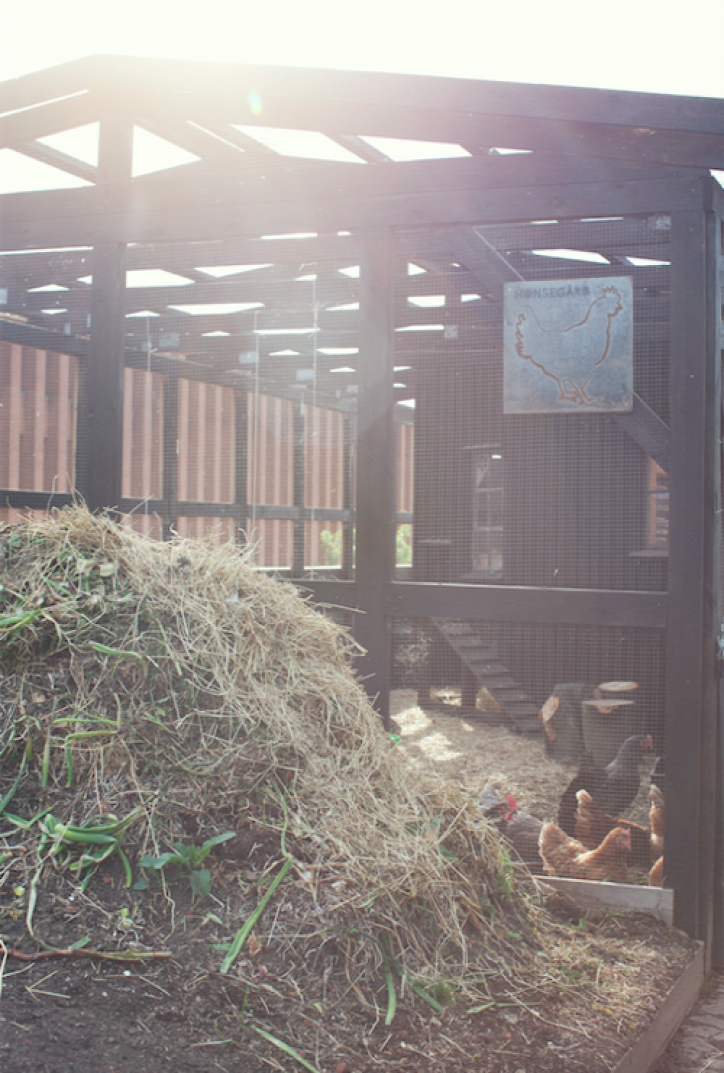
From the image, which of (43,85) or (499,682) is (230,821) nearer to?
(43,85)

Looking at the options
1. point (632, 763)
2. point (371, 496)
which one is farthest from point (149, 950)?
point (632, 763)

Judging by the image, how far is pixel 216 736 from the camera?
104 inches

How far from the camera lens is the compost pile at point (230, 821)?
87.0 inches

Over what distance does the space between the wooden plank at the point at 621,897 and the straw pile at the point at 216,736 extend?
53 cm

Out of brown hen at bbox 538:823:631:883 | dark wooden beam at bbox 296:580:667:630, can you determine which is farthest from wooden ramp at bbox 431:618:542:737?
brown hen at bbox 538:823:631:883

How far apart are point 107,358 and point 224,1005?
299 centimetres

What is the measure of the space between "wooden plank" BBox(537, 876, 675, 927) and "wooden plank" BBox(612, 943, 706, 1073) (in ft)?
0.66

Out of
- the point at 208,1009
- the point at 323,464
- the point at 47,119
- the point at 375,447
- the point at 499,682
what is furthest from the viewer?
the point at 323,464

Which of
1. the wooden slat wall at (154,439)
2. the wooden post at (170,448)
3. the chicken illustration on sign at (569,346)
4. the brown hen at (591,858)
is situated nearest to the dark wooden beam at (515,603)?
the wooden slat wall at (154,439)

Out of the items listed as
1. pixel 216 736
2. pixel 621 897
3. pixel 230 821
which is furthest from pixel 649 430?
pixel 230 821

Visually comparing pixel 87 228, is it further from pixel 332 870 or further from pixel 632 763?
pixel 632 763

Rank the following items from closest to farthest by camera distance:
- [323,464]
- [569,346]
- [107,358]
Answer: [569,346], [107,358], [323,464]

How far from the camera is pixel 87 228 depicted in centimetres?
420

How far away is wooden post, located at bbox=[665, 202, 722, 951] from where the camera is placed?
351 cm
